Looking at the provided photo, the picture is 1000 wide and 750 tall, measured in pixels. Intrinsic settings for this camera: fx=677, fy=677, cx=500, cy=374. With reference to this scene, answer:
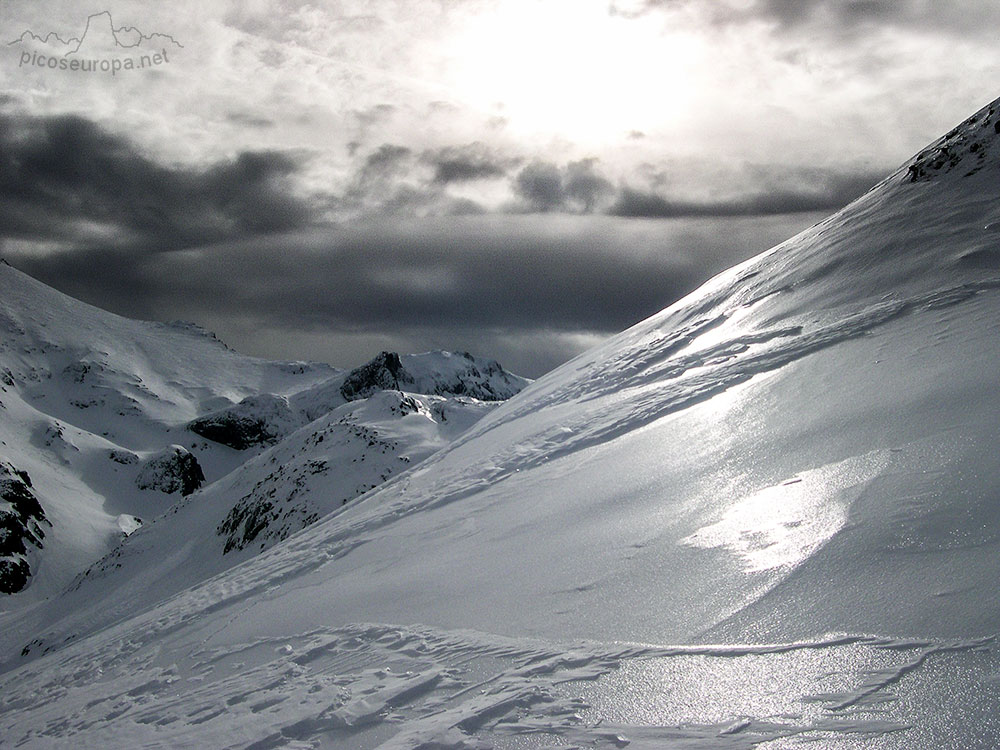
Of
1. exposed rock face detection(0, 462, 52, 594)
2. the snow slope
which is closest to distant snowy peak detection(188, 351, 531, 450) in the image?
the snow slope

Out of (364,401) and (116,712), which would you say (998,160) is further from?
(364,401)

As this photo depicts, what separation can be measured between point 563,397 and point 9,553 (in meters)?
67.1

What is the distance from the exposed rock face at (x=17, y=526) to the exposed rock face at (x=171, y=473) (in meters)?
20.3

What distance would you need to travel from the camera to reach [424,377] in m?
168

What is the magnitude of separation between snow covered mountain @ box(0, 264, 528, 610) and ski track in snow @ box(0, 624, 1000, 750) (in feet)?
69.5

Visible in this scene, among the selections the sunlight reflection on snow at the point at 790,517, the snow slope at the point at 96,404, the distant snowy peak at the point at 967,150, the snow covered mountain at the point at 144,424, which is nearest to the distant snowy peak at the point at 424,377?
the snow covered mountain at the point at 144,424

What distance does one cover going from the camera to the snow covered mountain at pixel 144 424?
34.2m

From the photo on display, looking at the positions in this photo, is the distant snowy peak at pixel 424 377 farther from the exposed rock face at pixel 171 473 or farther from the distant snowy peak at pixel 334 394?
the exposed rock face at pixel 171 473

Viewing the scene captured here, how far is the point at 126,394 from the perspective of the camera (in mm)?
133750

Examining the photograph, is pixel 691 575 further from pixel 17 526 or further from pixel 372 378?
pixel 372 378

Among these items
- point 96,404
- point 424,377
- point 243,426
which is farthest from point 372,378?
point 96,404

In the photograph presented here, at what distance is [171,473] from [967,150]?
101265 millimetres

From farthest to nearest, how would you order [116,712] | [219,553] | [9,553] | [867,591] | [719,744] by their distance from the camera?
[9,553], [219,553], [116,712], [867,591], [719,744]

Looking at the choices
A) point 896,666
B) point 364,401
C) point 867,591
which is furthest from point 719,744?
point 364,401
